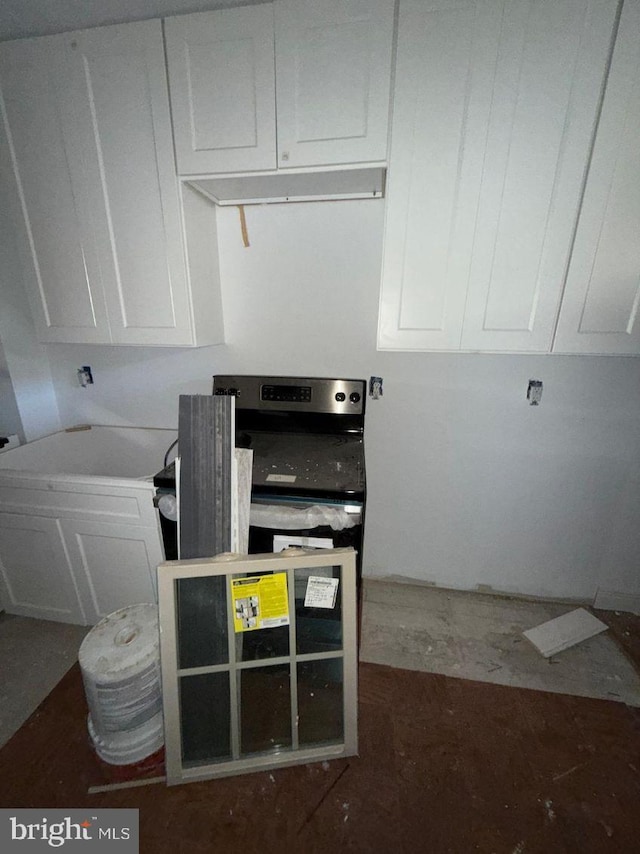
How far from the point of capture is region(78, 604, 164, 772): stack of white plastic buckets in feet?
3.50

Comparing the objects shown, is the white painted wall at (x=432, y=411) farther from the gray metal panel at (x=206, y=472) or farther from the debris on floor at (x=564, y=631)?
the gray metal panel at (x=206, y=472)

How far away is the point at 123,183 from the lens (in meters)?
1.25

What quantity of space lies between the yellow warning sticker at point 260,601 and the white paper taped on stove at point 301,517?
0.16 meters

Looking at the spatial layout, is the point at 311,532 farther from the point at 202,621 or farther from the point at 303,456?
the point at 202,621

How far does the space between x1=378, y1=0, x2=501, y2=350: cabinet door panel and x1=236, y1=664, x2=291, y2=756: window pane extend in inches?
53.6

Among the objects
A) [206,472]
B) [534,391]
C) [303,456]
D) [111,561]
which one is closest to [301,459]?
[303,456]

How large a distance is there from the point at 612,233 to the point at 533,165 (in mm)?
334

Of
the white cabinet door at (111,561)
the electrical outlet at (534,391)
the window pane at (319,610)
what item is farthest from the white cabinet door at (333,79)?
the white cabinet door at (111,561)

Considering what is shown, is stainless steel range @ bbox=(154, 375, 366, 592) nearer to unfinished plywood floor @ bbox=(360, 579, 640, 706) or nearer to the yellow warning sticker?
the yellow warning sticker

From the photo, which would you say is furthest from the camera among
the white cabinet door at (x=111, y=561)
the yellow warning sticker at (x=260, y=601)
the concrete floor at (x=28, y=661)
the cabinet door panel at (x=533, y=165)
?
the white cabinet door at (x=111, y=561)

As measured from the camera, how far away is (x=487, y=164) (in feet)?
3.46

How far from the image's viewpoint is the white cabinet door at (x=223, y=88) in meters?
1.07

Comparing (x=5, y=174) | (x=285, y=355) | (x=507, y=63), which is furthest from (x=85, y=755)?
(x=507, y=63)

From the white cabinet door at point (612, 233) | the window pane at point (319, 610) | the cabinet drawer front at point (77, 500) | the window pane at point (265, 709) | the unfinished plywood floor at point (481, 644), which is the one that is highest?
the white cabinet door at point (612, 233)
